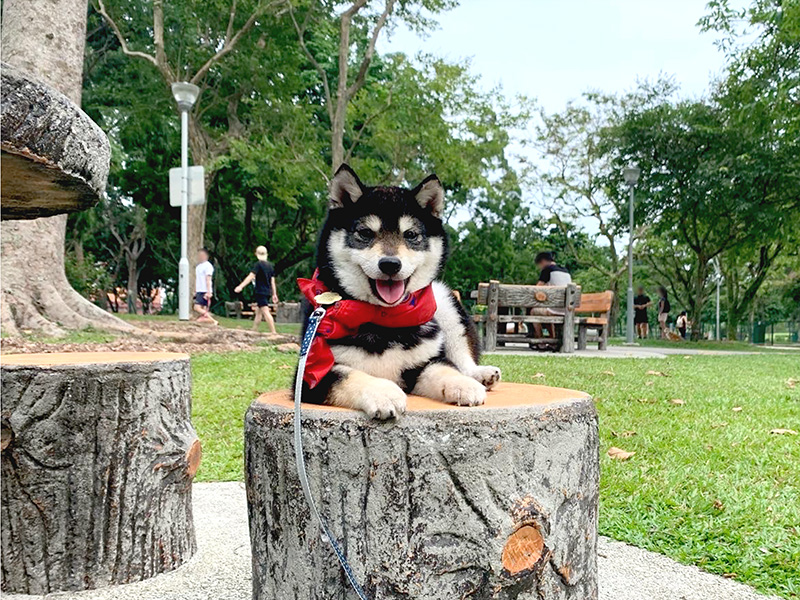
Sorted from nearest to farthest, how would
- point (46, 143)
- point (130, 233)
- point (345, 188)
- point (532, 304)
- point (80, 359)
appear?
point (46, 143) < point (345, 188) < point (80, 359) < point (532, 304) < point (130, 233)

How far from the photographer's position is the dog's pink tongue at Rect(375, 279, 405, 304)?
7.17ft

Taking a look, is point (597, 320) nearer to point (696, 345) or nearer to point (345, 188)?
point (696, 345)

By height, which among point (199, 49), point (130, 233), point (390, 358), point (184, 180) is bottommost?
point (390, 358)

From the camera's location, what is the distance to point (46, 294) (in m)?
9.27

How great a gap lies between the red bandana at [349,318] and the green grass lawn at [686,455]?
6.55 feet

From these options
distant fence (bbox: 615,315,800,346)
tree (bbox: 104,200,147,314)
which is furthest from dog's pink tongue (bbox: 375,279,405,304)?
distant fence (bbox: 615,315,800,346)

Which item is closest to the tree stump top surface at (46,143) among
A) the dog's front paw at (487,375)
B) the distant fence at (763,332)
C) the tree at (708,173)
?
the dog's front paw at (487,375)

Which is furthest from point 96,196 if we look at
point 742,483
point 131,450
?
point 742,483

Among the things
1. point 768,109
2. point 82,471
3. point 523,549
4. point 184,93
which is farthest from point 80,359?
point 768,109

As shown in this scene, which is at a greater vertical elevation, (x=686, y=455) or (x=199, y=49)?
(x=199, y=49)

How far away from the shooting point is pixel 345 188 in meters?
2.32

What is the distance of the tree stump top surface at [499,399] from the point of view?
2023 mm

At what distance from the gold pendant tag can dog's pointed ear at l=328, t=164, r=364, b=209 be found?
351mm

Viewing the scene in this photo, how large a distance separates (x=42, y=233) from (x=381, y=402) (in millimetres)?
8755
